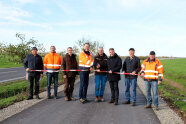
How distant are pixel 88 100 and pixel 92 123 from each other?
2.66 metres

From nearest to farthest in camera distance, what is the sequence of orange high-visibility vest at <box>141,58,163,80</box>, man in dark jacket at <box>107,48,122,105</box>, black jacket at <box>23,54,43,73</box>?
1. orange high-visibility vest at <box>141,58,163,80</box>
2. man in dark jacket at <box>107,48,122,105</box>
3. black jacket at <box>23,54,43,73</box>

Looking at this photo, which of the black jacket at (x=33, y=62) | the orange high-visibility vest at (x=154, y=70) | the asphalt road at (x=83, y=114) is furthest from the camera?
the black jacket at (x=33, y=62)

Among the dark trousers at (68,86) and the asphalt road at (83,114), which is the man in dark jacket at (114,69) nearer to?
the asphalt road at (83,114)

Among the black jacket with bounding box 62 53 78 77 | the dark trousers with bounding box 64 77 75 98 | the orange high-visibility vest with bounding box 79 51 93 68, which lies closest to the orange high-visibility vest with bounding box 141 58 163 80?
the orange high-visibility vest with bounding box 79 51 93 68

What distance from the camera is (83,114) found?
5480 mm

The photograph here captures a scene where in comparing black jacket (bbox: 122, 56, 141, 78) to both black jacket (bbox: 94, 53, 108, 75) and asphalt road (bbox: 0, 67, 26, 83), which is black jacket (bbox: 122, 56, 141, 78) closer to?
black jacket (bbox: 94, 53, 108, 75)

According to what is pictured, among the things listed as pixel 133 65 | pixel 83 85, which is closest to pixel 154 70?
pixel 133 65

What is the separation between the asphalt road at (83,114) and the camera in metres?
4.87

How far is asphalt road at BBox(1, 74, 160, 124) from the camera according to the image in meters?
4.87

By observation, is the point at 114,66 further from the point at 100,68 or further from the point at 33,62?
the point at 33,62

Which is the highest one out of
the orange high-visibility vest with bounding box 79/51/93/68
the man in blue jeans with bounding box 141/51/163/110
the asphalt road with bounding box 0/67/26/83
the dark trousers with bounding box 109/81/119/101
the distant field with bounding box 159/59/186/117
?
the orange high-visibility vest with bounding box 79/51/93/68

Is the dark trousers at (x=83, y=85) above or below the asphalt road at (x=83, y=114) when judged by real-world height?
above

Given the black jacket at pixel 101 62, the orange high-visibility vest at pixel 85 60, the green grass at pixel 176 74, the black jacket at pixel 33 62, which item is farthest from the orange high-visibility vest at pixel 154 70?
the green grass at pixel 176 74

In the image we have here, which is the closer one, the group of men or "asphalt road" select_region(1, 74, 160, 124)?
"asphalt road" select_region(1, 74, 160, 124)
